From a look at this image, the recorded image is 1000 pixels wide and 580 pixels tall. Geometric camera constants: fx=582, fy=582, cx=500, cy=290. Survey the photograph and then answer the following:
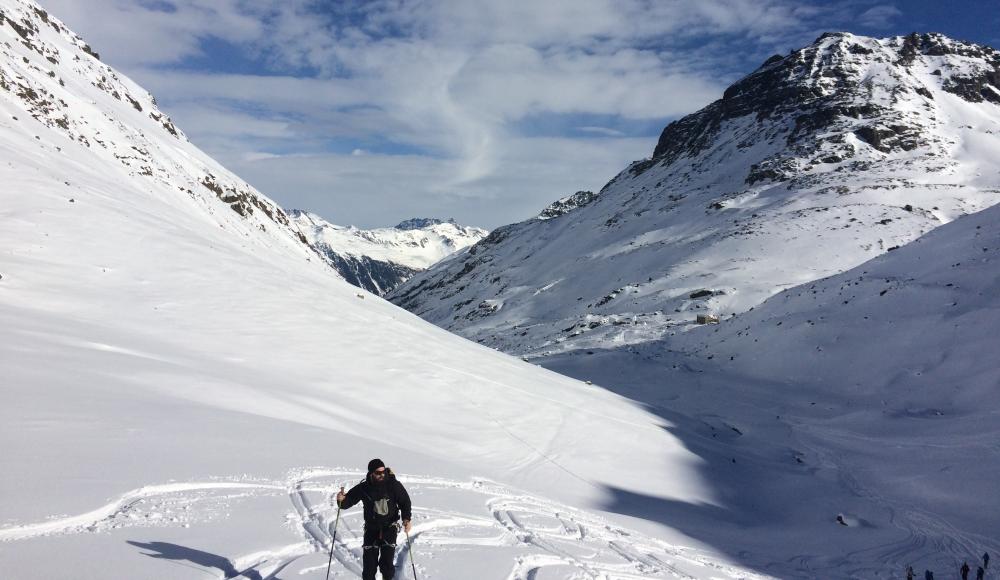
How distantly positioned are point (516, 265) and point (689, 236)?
4861 cm

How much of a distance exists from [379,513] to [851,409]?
26456 millimetres

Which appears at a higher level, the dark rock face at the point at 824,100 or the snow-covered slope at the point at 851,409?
the dark rock face at the point at 824,100

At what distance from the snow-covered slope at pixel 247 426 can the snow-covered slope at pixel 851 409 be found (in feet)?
7.58

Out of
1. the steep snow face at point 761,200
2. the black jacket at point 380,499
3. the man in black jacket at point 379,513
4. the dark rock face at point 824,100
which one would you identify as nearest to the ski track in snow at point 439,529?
the man in black jacket at point 379,513

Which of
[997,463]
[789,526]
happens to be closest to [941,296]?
[997,463]

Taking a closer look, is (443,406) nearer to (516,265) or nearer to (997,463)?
(997,463)

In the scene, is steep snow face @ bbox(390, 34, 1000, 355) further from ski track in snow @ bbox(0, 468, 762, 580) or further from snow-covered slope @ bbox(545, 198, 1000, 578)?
ski track in snow @ bbox(0, 468, 762, 580)

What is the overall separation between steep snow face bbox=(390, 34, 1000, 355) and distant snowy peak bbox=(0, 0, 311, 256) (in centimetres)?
3497

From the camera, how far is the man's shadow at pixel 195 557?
6.09 metres

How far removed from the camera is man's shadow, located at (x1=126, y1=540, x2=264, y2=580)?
6.09 metres

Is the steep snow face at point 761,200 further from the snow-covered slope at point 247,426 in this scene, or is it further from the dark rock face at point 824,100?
the snow-covered slope at point 247,426

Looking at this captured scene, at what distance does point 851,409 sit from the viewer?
26.4 meters

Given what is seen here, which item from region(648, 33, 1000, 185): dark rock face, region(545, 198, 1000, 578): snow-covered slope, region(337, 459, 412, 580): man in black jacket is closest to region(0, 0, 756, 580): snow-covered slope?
region(337, 459, 412, 580): man in black jacket

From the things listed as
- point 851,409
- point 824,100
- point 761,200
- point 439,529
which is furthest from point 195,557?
point 824,100
